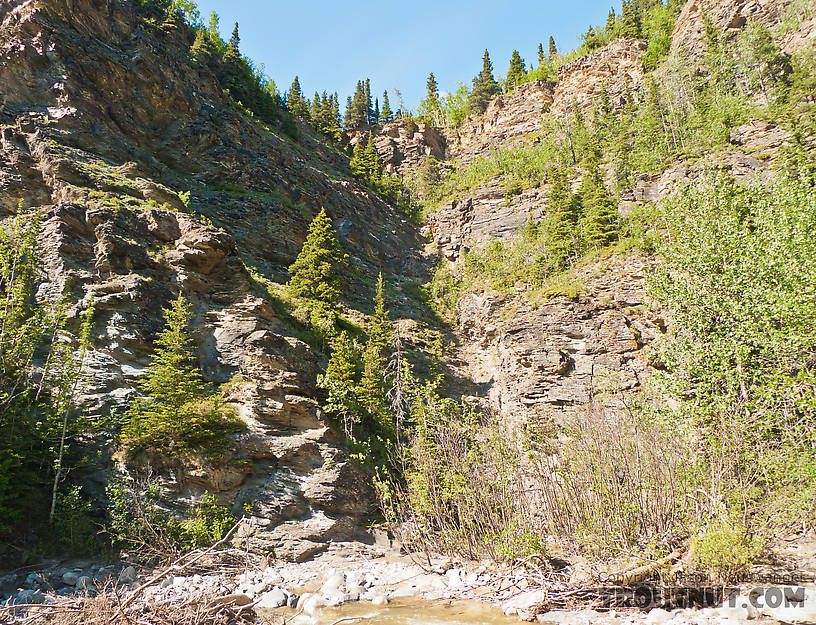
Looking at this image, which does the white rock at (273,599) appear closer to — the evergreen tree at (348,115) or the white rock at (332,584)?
the white rock at (332,584)

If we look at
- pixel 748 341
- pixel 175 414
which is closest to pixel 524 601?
pixel 748 341

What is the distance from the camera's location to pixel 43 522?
13672 mm

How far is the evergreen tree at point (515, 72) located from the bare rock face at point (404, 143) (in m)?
16.4

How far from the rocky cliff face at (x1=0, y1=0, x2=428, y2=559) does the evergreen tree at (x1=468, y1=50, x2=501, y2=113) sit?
48.1m

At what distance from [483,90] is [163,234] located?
2713 inches

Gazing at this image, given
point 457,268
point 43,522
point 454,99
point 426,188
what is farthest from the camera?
point 454,99

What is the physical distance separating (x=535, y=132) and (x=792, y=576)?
61620 millimetres

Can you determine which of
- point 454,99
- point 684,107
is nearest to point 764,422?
point 684,107

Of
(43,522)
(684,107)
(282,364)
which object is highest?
(684,107)

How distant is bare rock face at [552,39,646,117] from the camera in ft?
191

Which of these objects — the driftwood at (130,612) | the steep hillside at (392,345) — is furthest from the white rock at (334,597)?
the driftwood at (130,612)

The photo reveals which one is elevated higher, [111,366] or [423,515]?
[111,366]

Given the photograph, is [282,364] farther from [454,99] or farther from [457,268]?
[454,99]

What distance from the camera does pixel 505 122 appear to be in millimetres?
65750
